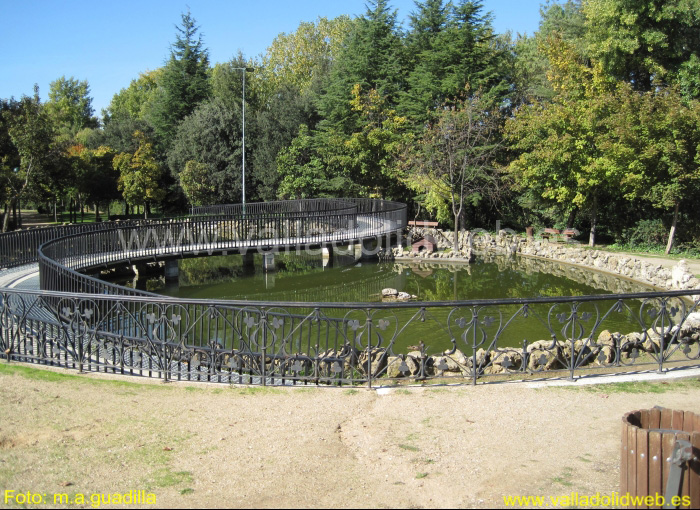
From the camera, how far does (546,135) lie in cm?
2973

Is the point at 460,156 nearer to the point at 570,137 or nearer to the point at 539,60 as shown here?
the point at 570,137

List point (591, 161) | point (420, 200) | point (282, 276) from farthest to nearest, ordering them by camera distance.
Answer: point (420, 200) < point (591, 161) < point (282, 276)

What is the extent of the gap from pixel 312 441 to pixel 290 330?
16.6 ft

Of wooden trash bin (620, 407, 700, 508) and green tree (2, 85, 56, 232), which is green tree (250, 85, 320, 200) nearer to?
green tree (2, 85, 56, 232)

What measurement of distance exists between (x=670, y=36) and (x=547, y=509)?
1123 inches

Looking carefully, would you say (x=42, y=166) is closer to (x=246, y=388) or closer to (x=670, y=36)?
(x=246, y=388)

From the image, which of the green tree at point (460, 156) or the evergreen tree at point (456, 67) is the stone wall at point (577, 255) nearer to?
the green tree at point (460, 156)

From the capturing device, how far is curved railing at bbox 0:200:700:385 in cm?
771

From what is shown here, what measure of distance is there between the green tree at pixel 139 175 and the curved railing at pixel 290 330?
67.7 ft

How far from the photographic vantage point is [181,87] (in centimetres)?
4878

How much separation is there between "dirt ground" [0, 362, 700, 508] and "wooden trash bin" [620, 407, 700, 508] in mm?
482

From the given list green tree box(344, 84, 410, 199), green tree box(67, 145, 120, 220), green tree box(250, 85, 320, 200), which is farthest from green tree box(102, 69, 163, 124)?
green tree box(344, 84, 410, 199)

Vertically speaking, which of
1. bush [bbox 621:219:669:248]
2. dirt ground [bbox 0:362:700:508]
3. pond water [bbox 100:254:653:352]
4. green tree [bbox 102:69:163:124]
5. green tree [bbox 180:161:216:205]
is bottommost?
pond water [bbox 100:254:653:352]

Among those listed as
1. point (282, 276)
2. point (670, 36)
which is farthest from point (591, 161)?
point (282, 276)
